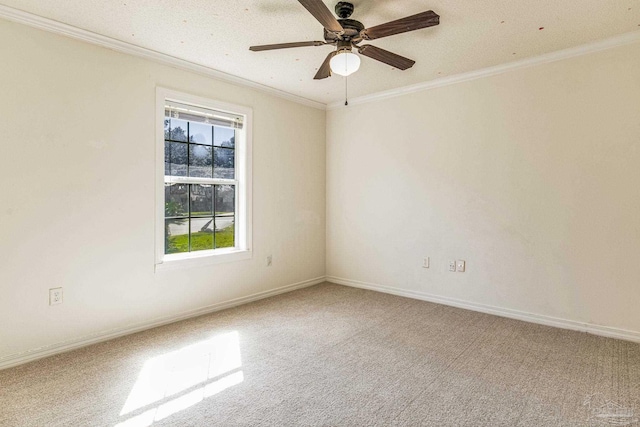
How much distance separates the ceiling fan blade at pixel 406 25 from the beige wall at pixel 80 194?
1.96 metres

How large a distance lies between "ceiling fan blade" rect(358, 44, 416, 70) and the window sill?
2.37 m

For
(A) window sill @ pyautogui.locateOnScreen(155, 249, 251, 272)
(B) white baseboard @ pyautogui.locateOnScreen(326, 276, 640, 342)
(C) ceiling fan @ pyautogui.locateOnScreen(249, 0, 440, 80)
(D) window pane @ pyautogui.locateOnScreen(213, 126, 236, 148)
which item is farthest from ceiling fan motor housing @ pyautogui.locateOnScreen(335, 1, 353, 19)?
(B) white baseboard @ pyautogui.locateOnScreen(326, 276, 640, 342)

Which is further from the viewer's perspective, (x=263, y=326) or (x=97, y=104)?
(x=263, y=326)

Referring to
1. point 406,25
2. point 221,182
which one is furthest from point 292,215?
point 406,25

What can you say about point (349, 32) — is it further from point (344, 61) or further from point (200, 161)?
point (200, 161)

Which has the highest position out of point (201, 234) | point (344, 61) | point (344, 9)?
point (344, 9)

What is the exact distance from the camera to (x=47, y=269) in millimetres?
2588

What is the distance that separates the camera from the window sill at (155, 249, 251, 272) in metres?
3.28

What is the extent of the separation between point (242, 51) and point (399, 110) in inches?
75.6

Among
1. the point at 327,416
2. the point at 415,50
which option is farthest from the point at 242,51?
the point at 327,416

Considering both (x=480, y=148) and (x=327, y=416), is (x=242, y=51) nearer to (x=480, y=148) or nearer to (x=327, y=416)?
(x=480, y=148)

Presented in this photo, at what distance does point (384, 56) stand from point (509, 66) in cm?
154

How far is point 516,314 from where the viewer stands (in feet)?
11.1

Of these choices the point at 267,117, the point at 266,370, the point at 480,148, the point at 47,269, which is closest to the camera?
the point at 266,370
